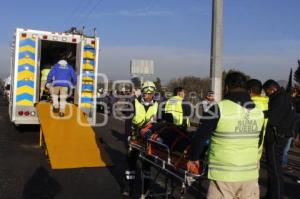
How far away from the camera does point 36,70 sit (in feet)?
45.9

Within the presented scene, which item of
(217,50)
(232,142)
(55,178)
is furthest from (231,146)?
(217,50)

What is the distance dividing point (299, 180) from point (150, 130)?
428 cm

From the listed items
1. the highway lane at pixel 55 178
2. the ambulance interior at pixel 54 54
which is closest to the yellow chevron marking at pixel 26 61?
the ambulance interior at pixel 54 54

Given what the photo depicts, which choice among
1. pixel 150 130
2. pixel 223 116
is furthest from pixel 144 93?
pixel 223 116

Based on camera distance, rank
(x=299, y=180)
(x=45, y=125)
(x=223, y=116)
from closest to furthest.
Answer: (x=223, y=116)
(x=299, y=180)
(x=45, y=125)

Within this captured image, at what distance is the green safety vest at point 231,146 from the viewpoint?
4449 mm

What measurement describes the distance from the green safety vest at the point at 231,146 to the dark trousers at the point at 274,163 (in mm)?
2933

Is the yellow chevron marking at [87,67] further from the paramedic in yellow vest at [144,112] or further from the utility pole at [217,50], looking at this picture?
the paramedic in yellow vest at [144,112]

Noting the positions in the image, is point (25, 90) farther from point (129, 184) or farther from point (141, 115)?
point (141, 115)

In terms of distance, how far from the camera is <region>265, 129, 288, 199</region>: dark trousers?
24.0 ft

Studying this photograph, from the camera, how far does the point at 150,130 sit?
6.88 m

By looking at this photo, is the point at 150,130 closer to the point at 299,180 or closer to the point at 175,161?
the point at 175,161

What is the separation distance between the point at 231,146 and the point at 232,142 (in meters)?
0.04

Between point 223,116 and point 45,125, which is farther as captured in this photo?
point 45,125
